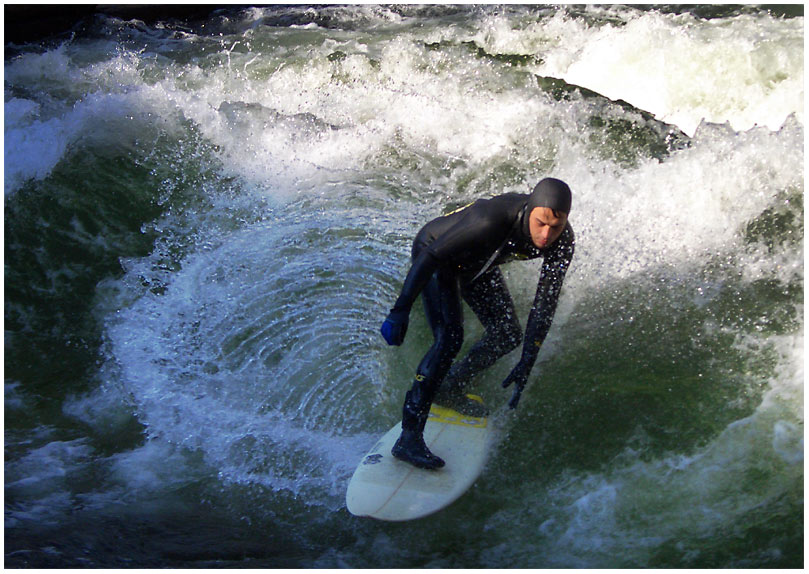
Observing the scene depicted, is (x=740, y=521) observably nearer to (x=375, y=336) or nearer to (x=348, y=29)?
(x=375, y=336)

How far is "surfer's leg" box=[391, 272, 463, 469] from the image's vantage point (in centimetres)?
374

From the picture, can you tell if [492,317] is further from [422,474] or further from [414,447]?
[422,474]

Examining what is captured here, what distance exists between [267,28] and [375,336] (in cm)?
495

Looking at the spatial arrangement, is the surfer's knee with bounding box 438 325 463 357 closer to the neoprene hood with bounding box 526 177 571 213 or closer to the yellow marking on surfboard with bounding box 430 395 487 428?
the yellow marking on surfboard with bounding box 430 395 487 428

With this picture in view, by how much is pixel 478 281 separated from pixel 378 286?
4.44ft

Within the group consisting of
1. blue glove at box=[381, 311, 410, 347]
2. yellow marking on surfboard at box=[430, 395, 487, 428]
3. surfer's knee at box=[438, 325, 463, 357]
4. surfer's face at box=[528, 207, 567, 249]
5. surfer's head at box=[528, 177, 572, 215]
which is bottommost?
yellow marking on surfboard at box=[430, 395, 487, 428]

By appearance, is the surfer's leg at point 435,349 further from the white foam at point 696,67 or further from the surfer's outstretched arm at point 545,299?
the white foam at point 696,67

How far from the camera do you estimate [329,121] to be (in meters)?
6.39

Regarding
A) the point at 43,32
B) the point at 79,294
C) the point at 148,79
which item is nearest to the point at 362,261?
the point at 79,294

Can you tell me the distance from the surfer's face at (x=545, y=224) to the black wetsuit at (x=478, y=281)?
9 cm

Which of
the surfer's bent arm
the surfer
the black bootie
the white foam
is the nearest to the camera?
the surfer

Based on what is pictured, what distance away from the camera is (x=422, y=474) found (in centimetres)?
397

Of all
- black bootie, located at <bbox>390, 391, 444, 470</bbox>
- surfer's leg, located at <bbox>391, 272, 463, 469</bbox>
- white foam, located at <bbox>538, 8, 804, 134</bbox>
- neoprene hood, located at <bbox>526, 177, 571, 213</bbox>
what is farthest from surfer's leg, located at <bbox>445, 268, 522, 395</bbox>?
white foam, located at <bbox>538, 8, 804, 134</bbox>

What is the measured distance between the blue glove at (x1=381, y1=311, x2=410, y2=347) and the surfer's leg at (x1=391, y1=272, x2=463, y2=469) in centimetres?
29
